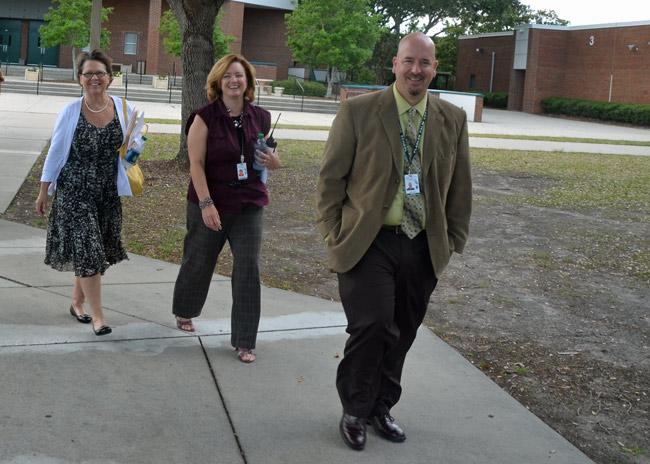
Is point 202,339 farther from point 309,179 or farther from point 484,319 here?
point 309,179

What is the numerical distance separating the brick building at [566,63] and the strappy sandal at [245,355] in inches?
1677

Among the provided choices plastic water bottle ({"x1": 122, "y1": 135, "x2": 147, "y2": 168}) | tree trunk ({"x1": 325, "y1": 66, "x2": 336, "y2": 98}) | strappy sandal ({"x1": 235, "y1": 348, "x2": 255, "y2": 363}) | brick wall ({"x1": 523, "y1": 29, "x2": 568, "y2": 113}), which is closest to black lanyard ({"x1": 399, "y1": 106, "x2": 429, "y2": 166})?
strappy sandal ({"x1": 235, "y1": 348, "x2": 255, "y2": 363})

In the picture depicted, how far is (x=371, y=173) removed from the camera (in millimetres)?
3834

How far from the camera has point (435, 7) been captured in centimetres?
5959

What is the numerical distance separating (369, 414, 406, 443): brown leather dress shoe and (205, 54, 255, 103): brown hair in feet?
6.72

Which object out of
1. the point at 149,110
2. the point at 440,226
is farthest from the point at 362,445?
the point at 149,110

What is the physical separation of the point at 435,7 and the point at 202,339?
188 ft

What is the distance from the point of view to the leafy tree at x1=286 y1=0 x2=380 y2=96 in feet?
138

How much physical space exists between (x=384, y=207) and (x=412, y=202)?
0.14m

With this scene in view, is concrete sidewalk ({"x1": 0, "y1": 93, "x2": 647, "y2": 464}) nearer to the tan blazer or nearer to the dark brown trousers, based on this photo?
the dark brown trousers

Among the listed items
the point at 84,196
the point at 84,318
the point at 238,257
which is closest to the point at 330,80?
the point at 84,318

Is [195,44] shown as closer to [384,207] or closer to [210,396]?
[210,396]

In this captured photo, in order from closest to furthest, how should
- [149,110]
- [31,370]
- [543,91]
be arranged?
[31,370], [149,110], [543,91]

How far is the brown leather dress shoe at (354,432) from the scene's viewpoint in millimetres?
3984
